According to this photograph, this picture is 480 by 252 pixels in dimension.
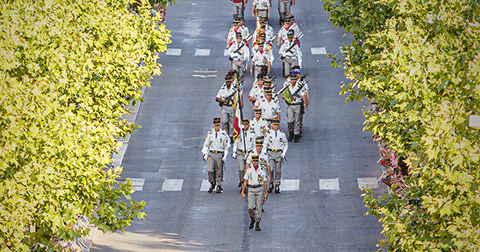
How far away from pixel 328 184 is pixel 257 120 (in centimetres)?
282

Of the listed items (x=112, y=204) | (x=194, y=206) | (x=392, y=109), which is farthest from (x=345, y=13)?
(x=112, y=204)

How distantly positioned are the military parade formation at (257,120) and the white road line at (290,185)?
363mm

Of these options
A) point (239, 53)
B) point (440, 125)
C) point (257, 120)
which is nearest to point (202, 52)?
point (239, 53)

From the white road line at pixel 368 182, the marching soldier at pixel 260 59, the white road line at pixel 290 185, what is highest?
the marching soldier at pixel 260 59

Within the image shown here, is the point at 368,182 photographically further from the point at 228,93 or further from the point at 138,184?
the point at 138,184

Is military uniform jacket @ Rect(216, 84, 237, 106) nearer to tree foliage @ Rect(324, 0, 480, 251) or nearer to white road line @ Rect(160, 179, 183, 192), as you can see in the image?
white road line @ Rect(160, 179, 183, 192)

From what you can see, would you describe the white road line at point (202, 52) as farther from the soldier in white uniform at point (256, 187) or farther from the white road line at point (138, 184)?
the soldier in white uniform at point (256, 187)

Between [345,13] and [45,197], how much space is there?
10381mm

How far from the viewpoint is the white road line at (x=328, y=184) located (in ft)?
81.0

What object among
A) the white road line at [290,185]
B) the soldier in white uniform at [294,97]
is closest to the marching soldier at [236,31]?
the soldier in white uniform at [294,97]

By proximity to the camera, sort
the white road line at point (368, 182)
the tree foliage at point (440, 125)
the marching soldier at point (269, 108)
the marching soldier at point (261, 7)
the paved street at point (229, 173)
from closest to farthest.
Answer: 1. the tree foliage at point (440, 125)
2. the paved street at point (229, 173)
3. the white road line at point (368, 182)
4. the marching soldier at point (269, 108)
5. the marching soldier at point (261, 7)

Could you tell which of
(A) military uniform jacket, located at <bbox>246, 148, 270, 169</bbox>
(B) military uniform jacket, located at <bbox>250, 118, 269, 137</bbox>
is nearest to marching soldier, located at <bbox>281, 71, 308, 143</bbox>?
(B) military uniform jacket, located at <bbox>250, 118, 269, 137</bbox>

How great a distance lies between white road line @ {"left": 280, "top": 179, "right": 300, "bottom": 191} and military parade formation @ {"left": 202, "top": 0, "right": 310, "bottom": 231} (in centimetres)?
36

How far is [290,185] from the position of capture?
2488 centimetres
